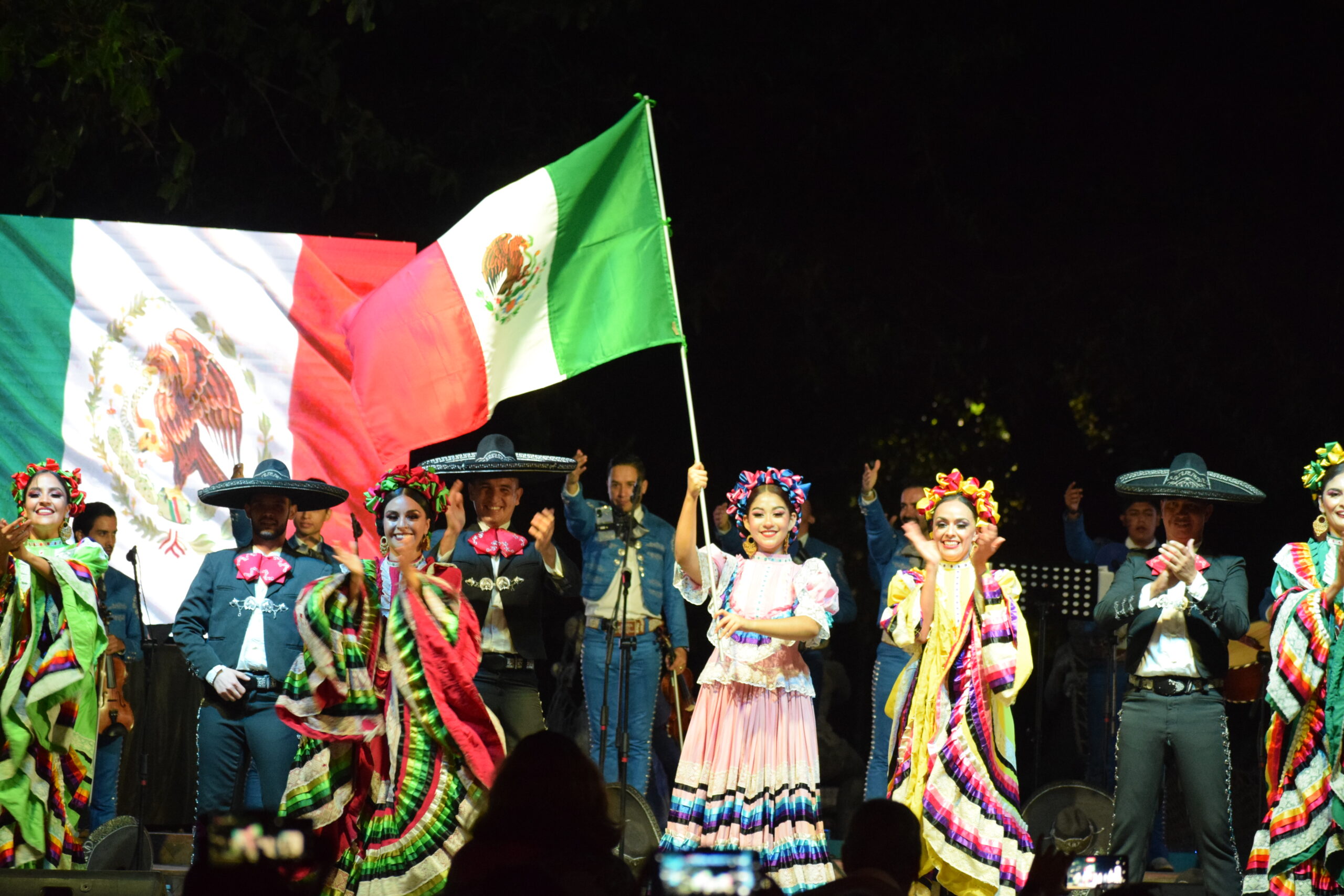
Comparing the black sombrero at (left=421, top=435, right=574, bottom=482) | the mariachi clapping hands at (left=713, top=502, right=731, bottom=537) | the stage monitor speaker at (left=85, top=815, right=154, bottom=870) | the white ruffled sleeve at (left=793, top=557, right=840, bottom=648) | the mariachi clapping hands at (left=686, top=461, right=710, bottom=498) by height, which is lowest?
the stage monitor speaker at (left=85, top=815, right=154, bottom=870)

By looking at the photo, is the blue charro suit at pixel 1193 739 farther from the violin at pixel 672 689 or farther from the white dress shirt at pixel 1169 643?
the violin at pixel 672 689

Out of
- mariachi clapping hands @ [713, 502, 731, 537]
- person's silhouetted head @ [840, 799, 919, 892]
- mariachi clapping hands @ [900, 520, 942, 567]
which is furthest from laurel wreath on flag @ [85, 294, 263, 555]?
person's silhouetted head @ [840, 799, 919, 892]

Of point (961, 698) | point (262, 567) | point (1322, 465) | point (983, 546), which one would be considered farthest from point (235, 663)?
point (1322, 465)

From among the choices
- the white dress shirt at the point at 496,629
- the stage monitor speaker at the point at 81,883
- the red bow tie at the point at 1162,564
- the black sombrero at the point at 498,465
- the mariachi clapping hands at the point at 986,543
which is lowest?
the stage monitor speaker at the point at 81,883

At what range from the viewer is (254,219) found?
11.8m

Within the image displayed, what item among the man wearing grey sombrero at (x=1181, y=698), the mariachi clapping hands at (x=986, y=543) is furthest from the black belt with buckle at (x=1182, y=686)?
the mariachi clapping hands at (x=986, y=543)

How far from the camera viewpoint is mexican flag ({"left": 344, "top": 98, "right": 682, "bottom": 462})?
7953mm

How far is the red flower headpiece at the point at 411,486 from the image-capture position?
6996mm

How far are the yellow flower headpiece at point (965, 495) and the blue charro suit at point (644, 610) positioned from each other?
2294 mm

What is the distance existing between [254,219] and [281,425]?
9.96 feet

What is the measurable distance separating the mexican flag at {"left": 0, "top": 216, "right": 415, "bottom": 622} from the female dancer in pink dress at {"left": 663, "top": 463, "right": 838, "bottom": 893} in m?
2.21

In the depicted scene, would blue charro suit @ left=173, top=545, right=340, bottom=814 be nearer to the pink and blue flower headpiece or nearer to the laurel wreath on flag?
the laurel wreath on flag

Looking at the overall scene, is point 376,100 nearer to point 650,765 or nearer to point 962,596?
point 650,765

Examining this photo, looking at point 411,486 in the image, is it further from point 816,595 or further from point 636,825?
point 636,825
